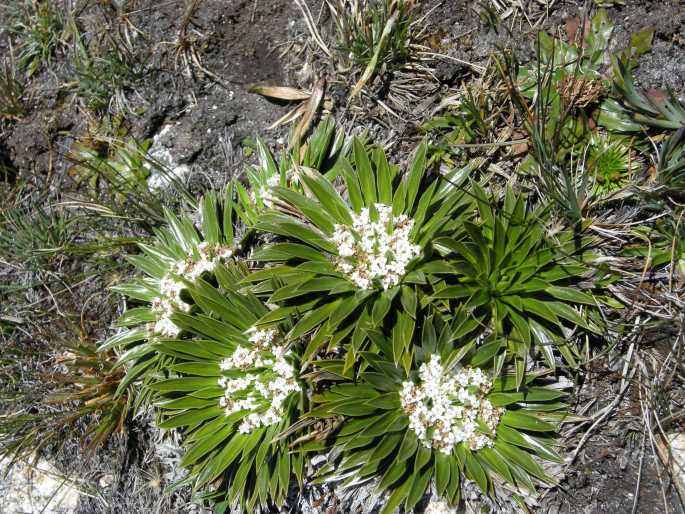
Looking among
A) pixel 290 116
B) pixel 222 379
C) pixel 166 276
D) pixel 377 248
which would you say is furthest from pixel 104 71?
pixel 377 248

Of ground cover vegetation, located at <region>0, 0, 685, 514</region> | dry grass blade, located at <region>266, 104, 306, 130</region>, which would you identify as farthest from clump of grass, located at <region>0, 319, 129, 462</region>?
dry grass blade, located at <region>266, 104, 306, 130</region>

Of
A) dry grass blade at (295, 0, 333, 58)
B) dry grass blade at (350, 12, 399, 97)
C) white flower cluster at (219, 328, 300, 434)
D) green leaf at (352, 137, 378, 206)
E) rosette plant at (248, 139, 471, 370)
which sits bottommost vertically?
white flower cluster at (219, 328, 300, 434)

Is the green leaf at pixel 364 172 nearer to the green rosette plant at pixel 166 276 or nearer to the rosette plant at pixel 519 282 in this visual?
the rosette plant at pixel 519 282

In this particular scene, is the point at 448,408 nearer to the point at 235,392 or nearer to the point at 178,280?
the point at 235,392

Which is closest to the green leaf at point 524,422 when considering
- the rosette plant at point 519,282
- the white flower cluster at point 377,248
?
the rosette plant at point 519,282

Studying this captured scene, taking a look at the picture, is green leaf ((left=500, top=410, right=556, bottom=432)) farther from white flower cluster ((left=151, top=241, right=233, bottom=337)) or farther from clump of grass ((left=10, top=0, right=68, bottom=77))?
clump of grass ((left=10, top=0, right=68, bottom=77))

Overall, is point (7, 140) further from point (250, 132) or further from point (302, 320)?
point (302, 320)
